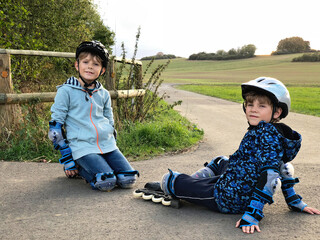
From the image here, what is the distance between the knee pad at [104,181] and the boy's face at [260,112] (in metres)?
1.69

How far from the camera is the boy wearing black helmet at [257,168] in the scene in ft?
9.39

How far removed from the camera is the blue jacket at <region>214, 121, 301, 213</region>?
2910 millimetres

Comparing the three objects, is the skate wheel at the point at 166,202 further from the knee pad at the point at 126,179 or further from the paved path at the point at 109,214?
the knee pad at the point at 126,179

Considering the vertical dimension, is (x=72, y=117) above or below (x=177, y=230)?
above

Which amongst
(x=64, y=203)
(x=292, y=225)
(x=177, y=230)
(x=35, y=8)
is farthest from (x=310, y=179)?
(x=35, y=8)

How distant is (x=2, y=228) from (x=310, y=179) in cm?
349

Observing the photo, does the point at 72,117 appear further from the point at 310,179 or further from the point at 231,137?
the point at 231,137

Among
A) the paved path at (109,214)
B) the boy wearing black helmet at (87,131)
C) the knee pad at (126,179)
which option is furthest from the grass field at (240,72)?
the knee pad at (126,179)

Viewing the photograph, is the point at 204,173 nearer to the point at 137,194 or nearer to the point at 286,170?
the point at 137,194

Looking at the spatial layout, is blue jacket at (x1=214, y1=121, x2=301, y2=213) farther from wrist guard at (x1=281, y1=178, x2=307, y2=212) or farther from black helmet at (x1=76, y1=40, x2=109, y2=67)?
black helmet at (x1=76, y1=40, x2=109, y2=67)

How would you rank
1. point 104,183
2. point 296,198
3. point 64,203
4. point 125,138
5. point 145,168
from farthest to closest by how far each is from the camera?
point 125,138, point 145,168, point 104,183, point 64,203, point 296,198

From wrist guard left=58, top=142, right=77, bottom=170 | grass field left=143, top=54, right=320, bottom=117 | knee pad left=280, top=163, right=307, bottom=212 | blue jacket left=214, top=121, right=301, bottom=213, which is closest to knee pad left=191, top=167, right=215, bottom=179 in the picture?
blue jacket left=214, top=121, right=301, bottom=213

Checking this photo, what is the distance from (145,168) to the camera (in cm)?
486

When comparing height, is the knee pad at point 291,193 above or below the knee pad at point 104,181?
above
